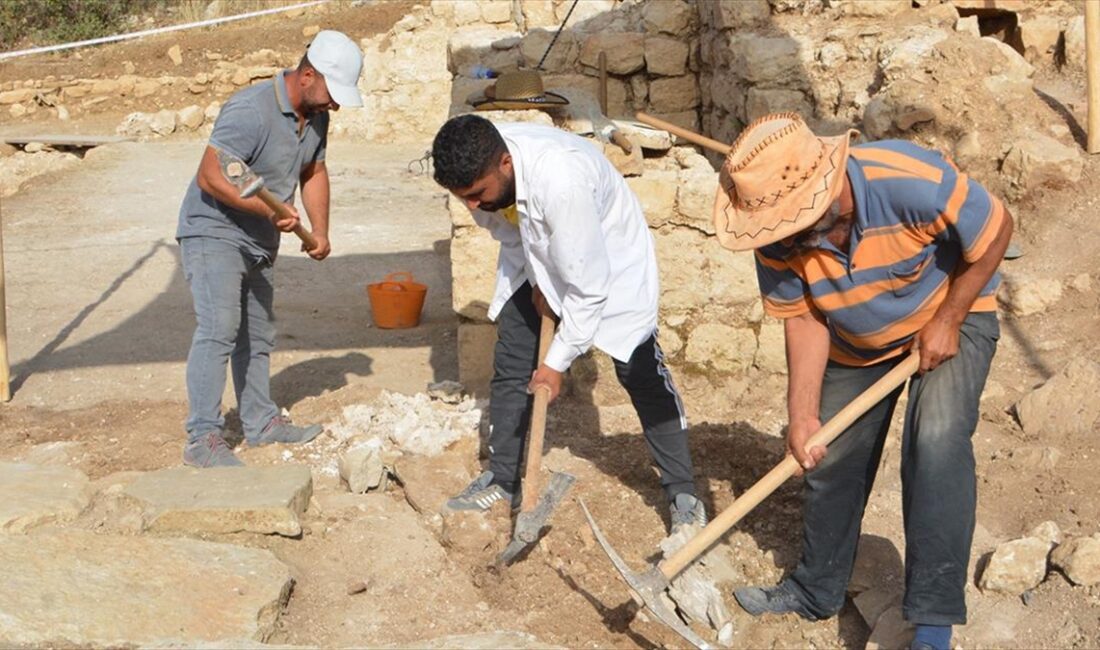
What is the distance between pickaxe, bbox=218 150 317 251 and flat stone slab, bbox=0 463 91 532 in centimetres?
130

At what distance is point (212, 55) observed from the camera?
17281mm

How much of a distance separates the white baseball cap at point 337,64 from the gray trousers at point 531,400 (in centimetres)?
116

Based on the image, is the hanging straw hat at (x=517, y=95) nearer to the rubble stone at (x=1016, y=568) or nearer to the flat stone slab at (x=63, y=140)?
the rubble stone at (x=1016, y=568)

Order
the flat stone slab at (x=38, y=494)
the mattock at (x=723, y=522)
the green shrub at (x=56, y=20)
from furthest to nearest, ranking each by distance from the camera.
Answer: the green shrub at (x=56, y=20) < the flat stone slab at (x=38, y=494) < the mattock at (x=723, y=522)

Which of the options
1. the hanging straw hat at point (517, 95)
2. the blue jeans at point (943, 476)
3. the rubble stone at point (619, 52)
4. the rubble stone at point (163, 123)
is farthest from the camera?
the rubble stone at point (163, 123)

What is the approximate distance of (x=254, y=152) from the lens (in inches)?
201

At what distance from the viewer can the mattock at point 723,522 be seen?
360cm

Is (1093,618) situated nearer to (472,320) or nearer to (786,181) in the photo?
(786,181)

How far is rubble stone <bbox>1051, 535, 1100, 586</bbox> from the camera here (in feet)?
12.5

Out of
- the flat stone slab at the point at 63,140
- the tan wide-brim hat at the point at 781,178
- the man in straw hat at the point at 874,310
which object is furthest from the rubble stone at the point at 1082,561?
the flat stone slab at the point at 63,140

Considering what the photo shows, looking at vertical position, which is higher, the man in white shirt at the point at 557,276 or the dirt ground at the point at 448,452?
the man in white shirt at the point at 557,276

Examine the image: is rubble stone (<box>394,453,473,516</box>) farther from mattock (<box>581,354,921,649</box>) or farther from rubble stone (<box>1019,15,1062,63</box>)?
rubble stone (<box>1019,15,1062,63</box>)

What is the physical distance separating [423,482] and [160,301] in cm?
376

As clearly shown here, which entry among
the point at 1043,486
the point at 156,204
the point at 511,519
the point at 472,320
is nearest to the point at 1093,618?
the point at 1043,486
